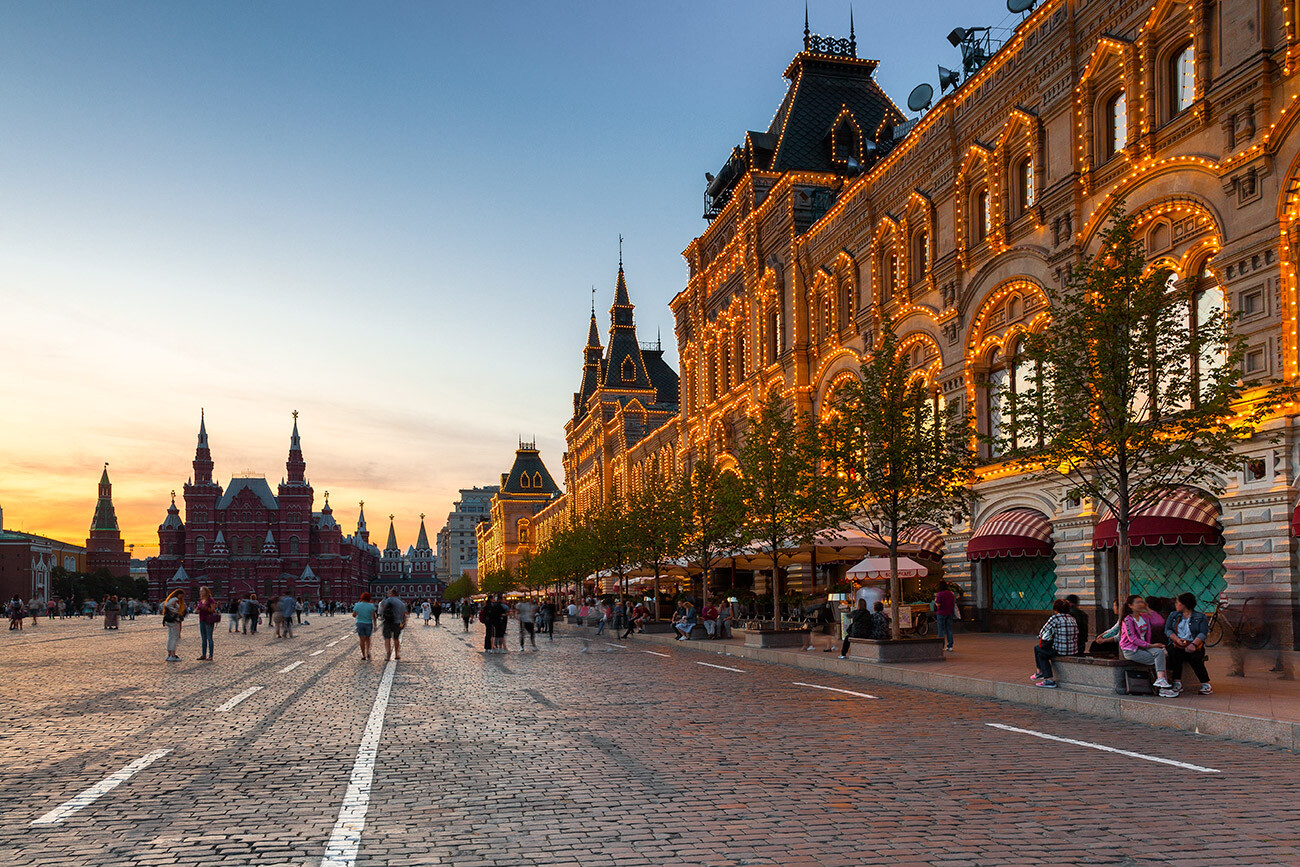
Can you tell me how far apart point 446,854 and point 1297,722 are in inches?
348

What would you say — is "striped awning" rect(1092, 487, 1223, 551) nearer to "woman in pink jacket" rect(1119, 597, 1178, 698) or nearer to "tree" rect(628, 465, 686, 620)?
"woman in pink jacket" rect(1119, 597, 1178, 698)

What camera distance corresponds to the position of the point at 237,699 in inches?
637

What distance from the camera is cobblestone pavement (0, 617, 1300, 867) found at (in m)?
6.71

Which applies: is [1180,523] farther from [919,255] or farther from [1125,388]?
[919,255]

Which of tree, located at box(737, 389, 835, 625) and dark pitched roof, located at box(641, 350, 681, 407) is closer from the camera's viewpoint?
tree, located at box(737, 389, 835, 625)

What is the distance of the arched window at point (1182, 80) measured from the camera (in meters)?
22.2

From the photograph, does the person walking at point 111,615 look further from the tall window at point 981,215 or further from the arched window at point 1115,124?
the arched window at point 1115,124

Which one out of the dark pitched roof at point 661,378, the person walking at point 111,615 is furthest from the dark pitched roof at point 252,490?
the person walking at point 111,615

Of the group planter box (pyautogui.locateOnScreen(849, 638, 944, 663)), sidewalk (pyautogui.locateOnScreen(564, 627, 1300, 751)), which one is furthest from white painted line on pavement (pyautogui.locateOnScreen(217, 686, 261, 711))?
planter box (pyautogui.locateOnScreen(849, 638, 944, 663))

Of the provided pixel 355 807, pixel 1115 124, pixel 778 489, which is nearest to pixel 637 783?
pixel 355 807

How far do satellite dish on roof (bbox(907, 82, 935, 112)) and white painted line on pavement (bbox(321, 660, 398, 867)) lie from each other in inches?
1065

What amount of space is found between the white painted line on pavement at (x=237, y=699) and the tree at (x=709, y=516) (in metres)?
15.8

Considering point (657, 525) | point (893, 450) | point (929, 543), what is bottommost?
point (929, 543)

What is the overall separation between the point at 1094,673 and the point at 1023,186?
17.3 metres
